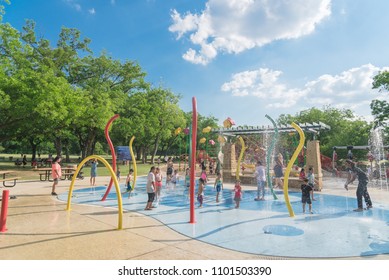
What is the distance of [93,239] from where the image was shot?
6863 mm

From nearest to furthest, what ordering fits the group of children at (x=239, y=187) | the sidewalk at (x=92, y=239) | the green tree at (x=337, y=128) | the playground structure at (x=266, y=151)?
the sidewalk at (x=92, y=239), the group of children at (x=239, y=187), the playground structure at (x=266, y=151), the green tree at (x=337, y=128)

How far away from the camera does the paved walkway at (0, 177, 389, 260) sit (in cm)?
582

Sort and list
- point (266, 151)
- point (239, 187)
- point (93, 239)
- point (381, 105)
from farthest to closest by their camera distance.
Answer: point (381, 105) < point (266, 151) < point (239, 187) < point (93, 239)

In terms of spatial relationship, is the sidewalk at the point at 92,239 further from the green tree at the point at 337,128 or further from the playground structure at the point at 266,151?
the green tree at the point at 337,128

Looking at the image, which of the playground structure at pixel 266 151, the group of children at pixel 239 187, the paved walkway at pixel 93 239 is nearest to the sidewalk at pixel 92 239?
the paved walkway at pixel 93 239

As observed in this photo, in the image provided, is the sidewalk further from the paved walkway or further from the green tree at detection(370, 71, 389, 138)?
the green tree at detection(370, 71, 389, 138)

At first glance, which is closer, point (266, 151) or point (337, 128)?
point (266, 151)

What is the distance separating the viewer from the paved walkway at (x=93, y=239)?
5816 mm

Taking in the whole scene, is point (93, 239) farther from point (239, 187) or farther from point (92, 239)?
point (239, 187)

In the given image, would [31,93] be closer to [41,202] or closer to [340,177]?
[41,202]

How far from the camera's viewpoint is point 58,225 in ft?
26.8

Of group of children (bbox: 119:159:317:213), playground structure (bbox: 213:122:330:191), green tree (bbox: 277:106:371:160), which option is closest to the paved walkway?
group of children (bbox: 119:159:317:213)

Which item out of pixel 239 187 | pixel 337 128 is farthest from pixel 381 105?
pixel 239 187
